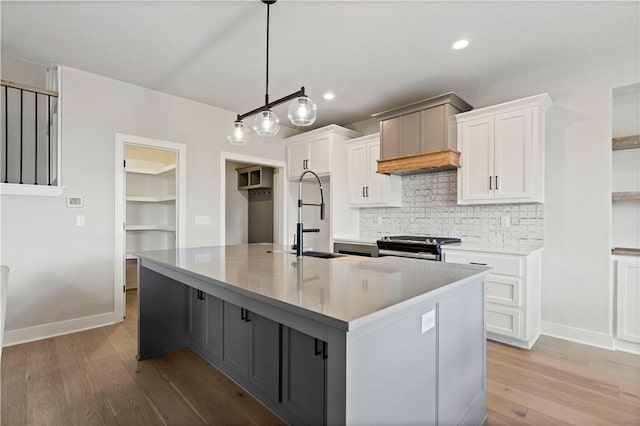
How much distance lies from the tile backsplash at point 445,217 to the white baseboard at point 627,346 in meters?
1.00

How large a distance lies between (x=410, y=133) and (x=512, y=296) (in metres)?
1.95

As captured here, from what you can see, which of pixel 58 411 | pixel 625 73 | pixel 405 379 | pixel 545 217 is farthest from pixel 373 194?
pixel 58 411

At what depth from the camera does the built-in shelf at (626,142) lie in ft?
8.86

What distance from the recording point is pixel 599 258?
281 centimetres

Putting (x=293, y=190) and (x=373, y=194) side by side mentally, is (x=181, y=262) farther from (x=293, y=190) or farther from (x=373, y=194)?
(x=293, y=190)

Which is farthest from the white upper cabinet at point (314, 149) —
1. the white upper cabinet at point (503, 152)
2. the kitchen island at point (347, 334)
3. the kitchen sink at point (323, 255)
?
the kitchen island at point (347, 334)

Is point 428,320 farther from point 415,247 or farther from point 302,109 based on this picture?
point 415,247

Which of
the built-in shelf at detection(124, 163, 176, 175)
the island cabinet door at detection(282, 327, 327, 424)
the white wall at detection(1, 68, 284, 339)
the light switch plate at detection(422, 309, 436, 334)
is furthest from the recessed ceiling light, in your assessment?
the built-in shelf at detection(124, 163, 176, 175)

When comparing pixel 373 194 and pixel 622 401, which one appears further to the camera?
pixel 373 194

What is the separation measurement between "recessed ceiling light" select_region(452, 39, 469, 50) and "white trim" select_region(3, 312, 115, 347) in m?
4.24

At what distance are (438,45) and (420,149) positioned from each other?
43.3 inches

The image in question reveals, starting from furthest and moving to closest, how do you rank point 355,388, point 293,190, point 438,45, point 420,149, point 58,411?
point 293,190, point 420,149, point 438,45, point 58,411, point 355,388

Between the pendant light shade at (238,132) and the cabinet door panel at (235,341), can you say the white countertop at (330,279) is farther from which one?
the pendant light shade at (238,132)

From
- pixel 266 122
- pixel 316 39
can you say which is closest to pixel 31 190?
pixel 266 122
